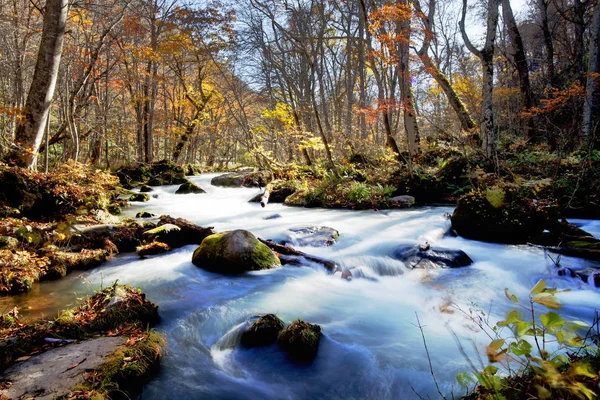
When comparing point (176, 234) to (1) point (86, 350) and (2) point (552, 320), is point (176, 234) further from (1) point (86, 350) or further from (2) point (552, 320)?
(2) point (552, 320)

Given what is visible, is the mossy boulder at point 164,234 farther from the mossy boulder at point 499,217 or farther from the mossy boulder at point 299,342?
the mossy boulder at point 499,217

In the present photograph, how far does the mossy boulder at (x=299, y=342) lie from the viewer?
3463 mm

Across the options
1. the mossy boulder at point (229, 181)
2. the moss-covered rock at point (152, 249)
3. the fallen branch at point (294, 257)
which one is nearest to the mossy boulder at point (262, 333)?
the fallen branch at point (294, 257)

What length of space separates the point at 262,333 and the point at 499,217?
573cm

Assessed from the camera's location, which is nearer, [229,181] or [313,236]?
[313,236]

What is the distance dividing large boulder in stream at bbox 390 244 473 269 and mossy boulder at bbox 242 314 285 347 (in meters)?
3.18

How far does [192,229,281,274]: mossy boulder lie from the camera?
5.70m

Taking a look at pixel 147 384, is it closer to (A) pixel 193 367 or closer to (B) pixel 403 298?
(A) pixel 193 367

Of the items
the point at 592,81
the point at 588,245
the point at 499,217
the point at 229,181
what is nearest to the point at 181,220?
the point at 499,217

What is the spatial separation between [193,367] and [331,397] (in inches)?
55.1

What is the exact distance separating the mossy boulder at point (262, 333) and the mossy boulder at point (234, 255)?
2013 mm

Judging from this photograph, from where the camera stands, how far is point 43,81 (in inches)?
301

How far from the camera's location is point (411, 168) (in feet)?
37.5

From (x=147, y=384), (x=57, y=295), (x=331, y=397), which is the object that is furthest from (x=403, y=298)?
(x=57, y=295)
